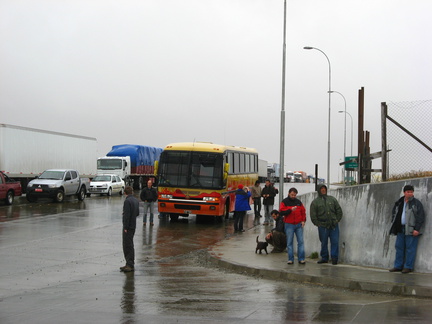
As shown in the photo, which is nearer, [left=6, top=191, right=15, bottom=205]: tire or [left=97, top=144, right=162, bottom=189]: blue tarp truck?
[left=6, top=191, right=15, bottom=205]: tire

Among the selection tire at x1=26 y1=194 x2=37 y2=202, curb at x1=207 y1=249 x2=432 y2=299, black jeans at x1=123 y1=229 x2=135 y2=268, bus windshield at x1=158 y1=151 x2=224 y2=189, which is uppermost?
bus windshield at x1=158 y1=151 x2=224 y2=189

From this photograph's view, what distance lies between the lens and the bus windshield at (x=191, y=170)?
82.6 ft

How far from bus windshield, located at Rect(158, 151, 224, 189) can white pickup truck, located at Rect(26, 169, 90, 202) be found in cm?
1096

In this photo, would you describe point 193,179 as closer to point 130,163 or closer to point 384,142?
point 384,142

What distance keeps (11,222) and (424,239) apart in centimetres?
Result: 1659

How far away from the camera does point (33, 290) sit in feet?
34.8

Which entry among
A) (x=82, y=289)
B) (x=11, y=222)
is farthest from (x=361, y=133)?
(x=11, y=222)

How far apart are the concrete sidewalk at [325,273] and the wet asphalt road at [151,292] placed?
0.93ft

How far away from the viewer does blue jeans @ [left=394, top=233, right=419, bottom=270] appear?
37.9ft

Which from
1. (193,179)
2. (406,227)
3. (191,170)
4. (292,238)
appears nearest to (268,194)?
(193,179)

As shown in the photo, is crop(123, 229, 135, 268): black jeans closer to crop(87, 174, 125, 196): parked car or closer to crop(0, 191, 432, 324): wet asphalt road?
crop(0, 191, 432, 324): wet asphalt road

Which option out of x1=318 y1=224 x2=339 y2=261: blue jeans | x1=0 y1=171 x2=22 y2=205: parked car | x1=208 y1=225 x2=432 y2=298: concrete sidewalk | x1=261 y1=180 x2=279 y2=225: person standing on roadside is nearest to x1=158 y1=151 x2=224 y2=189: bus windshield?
x1=261 y1=180 x2=279 y2=225: person standing on roadside

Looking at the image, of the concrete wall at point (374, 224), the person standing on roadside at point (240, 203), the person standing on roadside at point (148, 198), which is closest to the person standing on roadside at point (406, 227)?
the concrete wall at point (374, 224)

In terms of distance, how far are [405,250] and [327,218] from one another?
196 cm
